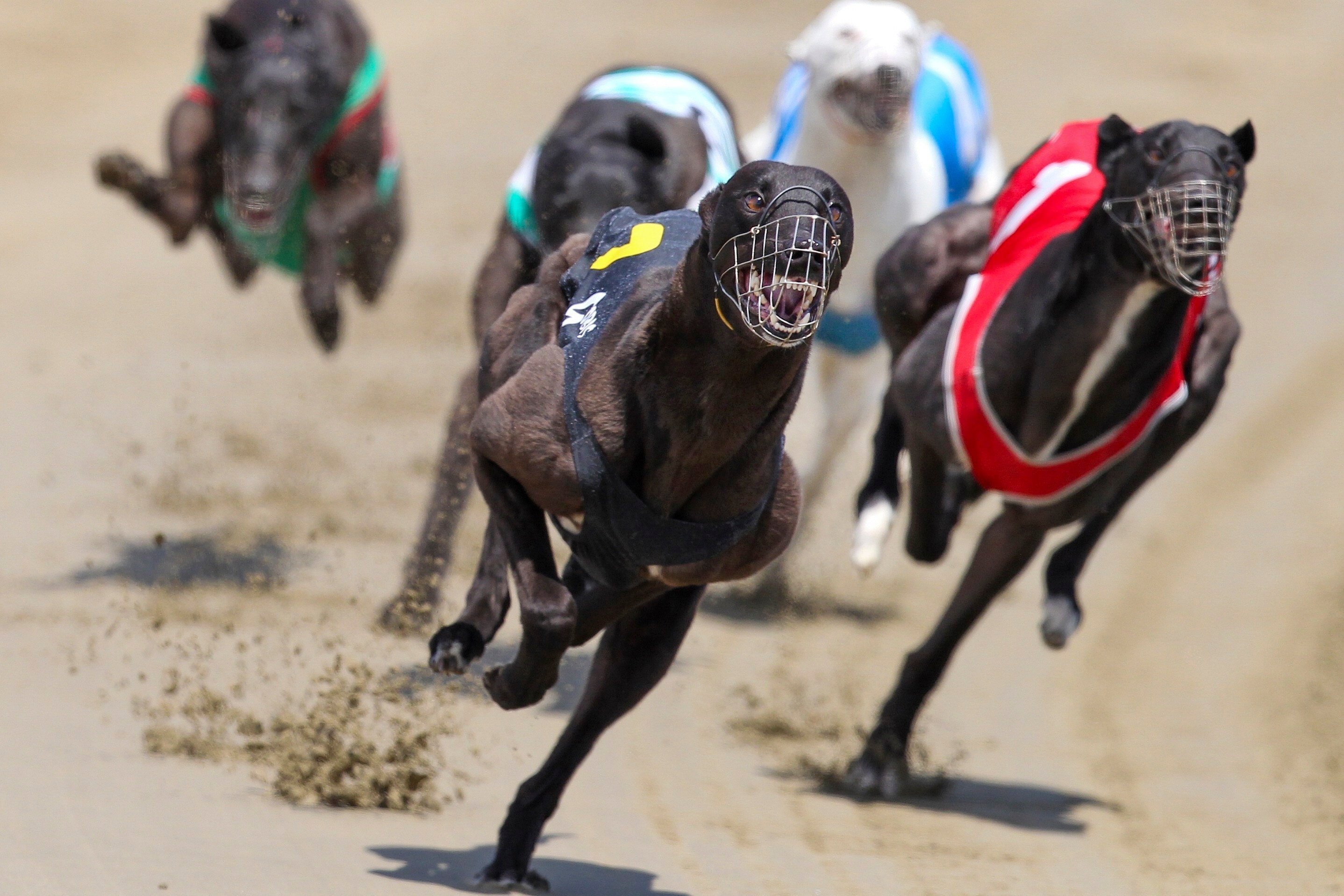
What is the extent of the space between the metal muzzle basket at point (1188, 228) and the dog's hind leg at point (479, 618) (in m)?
1.82

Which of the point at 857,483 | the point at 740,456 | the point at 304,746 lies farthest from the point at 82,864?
the point at 857,483

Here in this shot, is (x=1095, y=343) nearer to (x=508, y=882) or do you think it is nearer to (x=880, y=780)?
(x=880, y=780)

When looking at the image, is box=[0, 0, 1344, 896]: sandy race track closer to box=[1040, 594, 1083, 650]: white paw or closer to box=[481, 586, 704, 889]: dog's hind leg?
box=[481, 586, 704, 889]: dog's hind leg

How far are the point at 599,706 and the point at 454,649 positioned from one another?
440 millimetres

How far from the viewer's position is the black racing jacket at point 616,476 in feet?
11.7

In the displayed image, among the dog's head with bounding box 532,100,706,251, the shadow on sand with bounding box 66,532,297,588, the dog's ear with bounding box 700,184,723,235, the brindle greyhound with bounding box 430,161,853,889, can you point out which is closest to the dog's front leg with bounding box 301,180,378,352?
the shadow on sand with bounding box 66,532,297,588

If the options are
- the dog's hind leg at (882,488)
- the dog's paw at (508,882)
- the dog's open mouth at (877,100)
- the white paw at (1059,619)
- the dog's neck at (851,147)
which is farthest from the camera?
the dog's neck at (851,147)

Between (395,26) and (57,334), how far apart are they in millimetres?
8662

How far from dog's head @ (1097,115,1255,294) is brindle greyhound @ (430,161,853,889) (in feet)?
4.47

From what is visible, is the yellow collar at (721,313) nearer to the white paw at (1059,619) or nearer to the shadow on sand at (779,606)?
the white paw at (1059,619)

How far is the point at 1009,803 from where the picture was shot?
18.5 ft

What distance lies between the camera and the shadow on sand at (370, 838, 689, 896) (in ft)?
13.4

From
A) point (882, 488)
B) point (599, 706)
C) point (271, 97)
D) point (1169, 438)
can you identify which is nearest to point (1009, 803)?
point (882, 488)

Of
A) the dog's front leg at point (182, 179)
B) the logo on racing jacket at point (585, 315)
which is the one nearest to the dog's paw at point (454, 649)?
the logo on racing jacket at point (585, 315)
